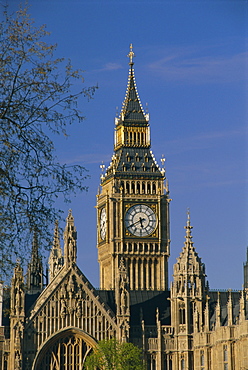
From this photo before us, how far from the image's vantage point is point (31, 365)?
398 ft

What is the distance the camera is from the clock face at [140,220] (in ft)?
463

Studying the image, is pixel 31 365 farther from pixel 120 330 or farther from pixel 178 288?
pixel 178 288

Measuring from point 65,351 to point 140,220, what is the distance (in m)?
23.8

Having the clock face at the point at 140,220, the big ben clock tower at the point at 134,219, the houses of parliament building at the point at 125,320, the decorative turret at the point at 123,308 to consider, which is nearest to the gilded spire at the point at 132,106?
the big ben clock tower at the point at 134,219

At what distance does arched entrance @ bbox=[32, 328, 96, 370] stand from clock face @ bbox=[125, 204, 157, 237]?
2034 centimetres

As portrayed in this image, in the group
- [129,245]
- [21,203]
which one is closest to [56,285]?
[129,245]

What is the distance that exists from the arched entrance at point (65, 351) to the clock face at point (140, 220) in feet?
66.7

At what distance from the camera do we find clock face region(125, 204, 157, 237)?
463 feet

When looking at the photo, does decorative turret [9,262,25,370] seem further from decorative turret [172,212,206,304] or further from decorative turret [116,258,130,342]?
decorative turret [172,212,206,304]

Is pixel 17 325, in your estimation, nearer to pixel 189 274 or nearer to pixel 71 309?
pixel 71 309

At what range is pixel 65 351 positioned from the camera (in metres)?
124

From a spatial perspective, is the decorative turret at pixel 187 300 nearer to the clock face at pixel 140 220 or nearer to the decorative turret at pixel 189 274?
the decorative turret at pixel 189 274

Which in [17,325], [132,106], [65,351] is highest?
[132,106]

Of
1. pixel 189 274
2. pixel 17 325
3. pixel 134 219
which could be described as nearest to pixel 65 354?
pixel 17 325
